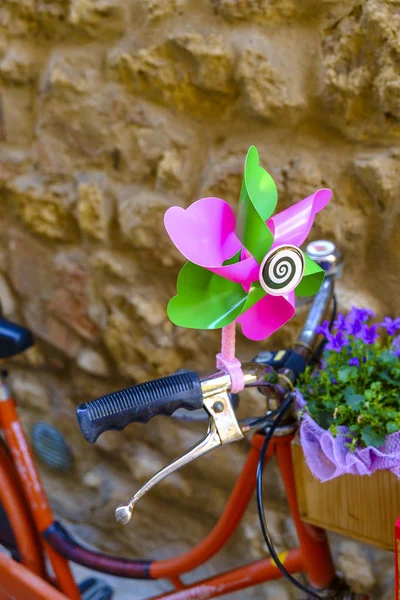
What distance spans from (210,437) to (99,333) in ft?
2.71

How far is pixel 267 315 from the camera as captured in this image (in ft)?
2.02

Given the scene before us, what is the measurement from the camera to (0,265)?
62.4 inches

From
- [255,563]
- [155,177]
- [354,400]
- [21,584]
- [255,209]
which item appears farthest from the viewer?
[155,177]

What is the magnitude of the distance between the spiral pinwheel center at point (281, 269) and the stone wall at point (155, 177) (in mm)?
437

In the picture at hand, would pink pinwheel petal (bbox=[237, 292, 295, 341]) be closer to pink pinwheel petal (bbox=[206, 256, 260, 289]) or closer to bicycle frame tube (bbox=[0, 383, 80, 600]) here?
pink pinwheel petal (bbox=[206, 256, 260, 289])

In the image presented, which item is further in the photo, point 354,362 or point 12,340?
point 12,340

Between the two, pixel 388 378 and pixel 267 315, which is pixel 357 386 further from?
pixel 267 315

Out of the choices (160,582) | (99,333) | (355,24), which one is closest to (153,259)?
(99,333)

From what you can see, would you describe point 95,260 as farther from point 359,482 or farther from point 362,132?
point 359,482

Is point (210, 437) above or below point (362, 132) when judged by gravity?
below

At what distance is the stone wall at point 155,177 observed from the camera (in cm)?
96

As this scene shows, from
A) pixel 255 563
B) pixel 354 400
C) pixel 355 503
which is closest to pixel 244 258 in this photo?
pixel 354 400

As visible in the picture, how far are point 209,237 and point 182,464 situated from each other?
228mm

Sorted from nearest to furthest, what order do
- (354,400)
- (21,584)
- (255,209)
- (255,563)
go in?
(255,209), (354,400), (255,563), (21,584)
